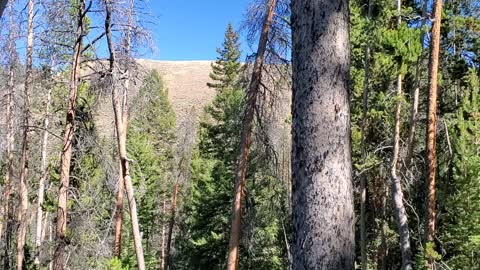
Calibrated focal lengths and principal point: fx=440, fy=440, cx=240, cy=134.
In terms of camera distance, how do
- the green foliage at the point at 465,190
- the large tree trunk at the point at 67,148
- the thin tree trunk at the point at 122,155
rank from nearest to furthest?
the large tree trunk at the point at 67,148
the thin tree trunk at the point at 122,155
the green foliage at the point at 465,190

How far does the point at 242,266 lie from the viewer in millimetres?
18828

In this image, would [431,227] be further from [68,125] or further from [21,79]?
[21,79]

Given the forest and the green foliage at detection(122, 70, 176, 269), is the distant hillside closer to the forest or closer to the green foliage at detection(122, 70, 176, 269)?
the green foliage at detection(122, 70, 176, 269)

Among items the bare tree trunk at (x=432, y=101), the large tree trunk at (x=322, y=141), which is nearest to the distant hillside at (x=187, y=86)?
the bare tree trunk at (x=432, y=101)

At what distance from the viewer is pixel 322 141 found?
2225 mm

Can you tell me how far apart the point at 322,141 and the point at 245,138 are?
5831 mm

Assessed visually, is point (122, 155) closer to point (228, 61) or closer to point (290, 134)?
point (290, 134)

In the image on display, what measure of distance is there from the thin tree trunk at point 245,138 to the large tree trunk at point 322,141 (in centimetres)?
554

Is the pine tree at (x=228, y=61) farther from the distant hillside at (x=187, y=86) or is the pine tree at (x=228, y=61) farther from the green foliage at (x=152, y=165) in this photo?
the distant hillside at (x=187, y=86)

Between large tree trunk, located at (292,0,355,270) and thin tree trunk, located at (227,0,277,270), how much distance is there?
5.54m

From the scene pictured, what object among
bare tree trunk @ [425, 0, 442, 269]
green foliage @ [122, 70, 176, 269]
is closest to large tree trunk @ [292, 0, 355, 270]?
bare tree trunk @ [425, 0, 442, 269]

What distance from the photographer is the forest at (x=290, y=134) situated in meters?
2.27

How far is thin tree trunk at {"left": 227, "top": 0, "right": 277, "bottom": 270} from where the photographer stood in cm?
777

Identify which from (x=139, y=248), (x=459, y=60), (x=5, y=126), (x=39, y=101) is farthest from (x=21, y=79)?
(x=459, y=60)
